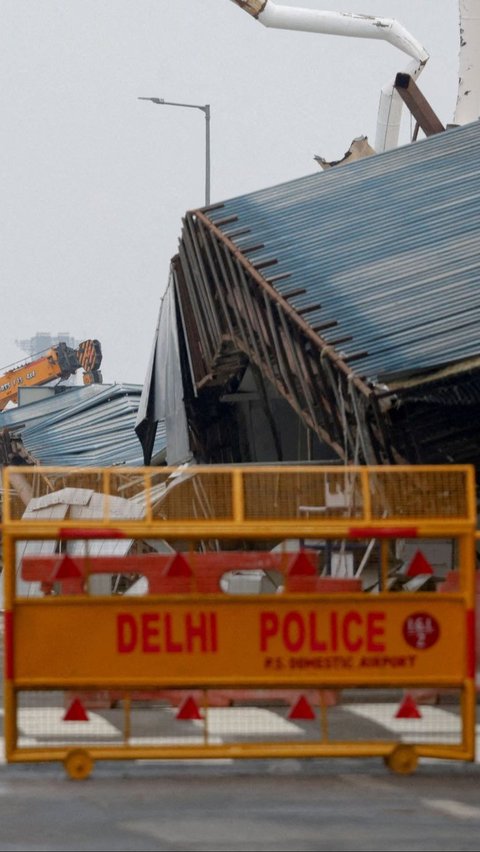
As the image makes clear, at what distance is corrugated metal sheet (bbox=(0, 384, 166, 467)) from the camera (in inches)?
2042

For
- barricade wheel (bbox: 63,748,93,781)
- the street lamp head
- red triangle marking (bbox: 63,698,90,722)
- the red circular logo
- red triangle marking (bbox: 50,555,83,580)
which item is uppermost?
the street lamp head

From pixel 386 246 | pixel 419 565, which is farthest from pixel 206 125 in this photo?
pixel 419 565

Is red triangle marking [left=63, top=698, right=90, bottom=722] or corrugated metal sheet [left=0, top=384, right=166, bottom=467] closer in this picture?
red triangle marking [left=63, top=698, right=90, bottom=722]

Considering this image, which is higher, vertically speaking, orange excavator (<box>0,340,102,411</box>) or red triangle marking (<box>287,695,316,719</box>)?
orange excavator (<box>0,340,102,411</box>)

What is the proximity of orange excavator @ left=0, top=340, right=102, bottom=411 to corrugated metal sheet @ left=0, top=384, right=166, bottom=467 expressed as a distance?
12.3 m

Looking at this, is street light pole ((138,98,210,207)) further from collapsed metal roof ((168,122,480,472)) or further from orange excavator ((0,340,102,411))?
orange excavator ((0,340,102,411))

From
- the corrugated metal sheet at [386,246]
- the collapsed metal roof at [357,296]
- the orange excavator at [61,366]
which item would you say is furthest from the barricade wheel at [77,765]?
the orange excavator at [61,366]

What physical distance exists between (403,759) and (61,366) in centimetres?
7081

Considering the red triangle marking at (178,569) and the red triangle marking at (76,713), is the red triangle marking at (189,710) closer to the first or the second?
the red triangle marking at (76,713)

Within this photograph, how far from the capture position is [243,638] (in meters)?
Answer: 10.7

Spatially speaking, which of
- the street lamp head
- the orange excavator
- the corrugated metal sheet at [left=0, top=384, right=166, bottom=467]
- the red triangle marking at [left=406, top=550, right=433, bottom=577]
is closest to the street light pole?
the street lamp head

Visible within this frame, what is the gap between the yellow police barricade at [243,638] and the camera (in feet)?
34.9

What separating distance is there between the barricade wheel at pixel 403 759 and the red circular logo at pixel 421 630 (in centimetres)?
72

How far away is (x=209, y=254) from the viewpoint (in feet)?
93.9
